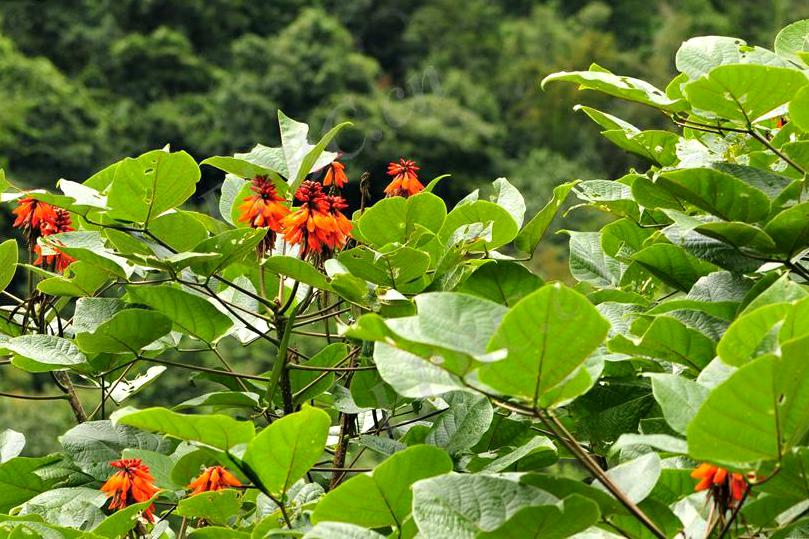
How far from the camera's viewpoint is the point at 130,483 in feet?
2.48

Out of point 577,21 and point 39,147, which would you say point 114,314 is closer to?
point 39,147

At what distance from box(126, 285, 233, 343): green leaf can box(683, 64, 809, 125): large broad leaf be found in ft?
1.10

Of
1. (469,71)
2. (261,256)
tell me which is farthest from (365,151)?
(261,256)

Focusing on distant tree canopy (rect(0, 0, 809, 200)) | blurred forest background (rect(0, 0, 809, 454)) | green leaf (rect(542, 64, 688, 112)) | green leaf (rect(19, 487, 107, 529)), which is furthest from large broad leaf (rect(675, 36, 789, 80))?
distant tree canopy (rect(0, 0, 809, 200))

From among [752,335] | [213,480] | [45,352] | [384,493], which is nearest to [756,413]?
[752,335]

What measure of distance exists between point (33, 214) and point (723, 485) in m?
0.64

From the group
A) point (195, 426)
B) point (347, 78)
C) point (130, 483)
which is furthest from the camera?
point (347, 78)

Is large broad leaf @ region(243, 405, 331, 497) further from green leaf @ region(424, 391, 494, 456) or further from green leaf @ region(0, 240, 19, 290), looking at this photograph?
green leaf @ region(0, 240, 19, 290)

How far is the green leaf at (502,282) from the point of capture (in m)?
0.69

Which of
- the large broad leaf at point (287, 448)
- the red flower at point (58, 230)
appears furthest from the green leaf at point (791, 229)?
the red flower at point (58, 230)

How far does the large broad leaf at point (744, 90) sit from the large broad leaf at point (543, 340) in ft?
0.65

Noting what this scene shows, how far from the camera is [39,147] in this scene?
55.2 feet

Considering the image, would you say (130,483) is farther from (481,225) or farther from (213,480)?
(481,225)

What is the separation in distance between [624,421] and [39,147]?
674 inches
